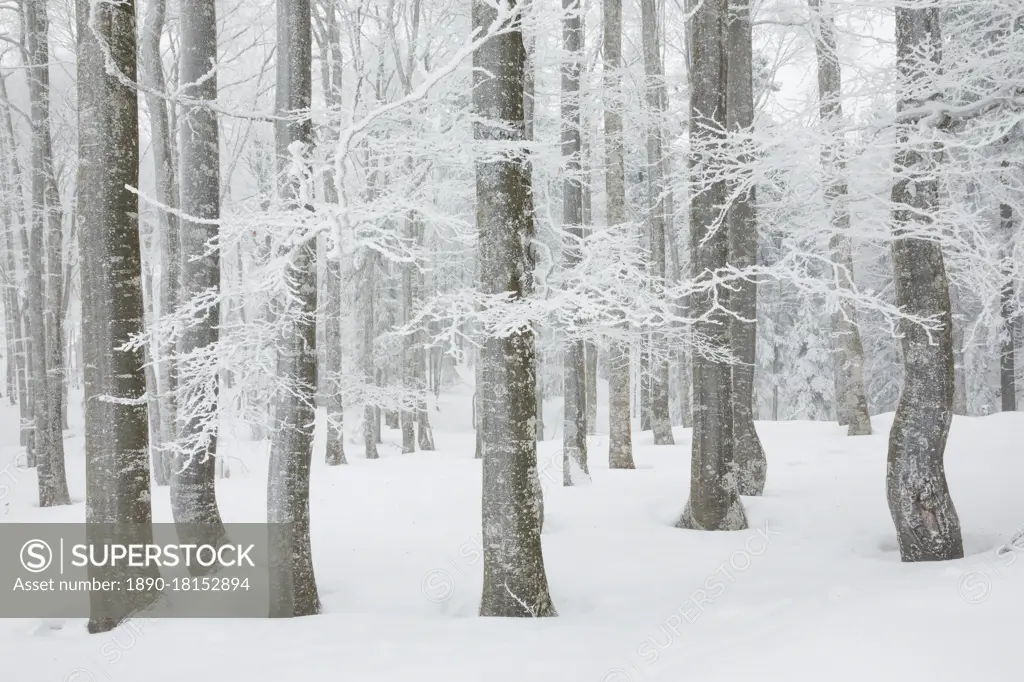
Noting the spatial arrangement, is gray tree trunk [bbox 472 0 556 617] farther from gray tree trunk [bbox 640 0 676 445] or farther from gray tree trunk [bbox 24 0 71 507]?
gray tree trunk [bbox 24 0 71 507]

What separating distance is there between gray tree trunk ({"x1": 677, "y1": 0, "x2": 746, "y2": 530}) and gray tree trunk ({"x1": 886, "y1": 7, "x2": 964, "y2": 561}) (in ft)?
6.40

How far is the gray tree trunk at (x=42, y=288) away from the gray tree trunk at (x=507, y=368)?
10.1m

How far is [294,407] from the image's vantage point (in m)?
5.61

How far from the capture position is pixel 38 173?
1191 cm

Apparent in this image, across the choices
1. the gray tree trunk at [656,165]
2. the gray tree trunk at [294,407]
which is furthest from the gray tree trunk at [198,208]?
the gray tree trunk at [656,165]

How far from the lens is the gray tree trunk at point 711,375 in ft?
25.4

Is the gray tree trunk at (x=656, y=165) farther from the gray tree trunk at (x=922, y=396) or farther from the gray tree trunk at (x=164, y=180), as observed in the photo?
the gray tree trunk at (x=164, y=180)

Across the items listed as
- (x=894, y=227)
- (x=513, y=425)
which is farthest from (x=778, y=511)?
(x=513, y=425)

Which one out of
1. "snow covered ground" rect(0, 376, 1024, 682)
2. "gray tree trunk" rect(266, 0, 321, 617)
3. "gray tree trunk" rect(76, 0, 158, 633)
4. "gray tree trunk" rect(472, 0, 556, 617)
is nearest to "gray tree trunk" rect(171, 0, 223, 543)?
"gray tree trunk" rect(76, 0, 158, 633)

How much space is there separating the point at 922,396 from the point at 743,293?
12.1 ft

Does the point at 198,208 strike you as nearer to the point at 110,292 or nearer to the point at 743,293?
the point at 110,292

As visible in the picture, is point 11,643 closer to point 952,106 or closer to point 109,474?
point 109,474

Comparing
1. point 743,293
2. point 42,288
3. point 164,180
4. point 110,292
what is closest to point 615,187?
point 743,293

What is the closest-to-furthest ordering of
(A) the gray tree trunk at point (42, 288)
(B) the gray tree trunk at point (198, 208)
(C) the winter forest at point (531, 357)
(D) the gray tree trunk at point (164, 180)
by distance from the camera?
1. (C) the winter forest at point (531, 357)
2. (B) the gray tree trunk at point (198, 208)
3. (D) the gray tree trunk at point (164, 180)
4. (A) the gray tree trunk at point (42, 288)
